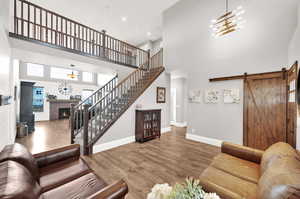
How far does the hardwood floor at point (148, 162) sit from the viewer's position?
2141mm

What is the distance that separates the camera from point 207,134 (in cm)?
404

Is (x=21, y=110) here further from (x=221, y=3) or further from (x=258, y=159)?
(x=221, y=3)

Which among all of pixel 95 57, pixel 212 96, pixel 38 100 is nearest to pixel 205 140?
pixel 212 96

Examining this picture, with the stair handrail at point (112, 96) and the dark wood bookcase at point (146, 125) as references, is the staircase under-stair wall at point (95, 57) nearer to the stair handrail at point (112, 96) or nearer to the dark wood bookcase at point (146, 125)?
the stair handrail at point (112, 96)

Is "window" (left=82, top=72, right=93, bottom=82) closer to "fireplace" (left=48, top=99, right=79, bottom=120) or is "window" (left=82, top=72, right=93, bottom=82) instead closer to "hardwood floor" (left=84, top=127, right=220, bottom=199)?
"fireplace" (left=48, top=99, right=79, bottom=120)

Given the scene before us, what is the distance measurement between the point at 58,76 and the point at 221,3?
Answer: 32.3ft

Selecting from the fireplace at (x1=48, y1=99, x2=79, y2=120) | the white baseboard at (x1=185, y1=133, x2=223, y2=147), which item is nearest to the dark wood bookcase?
the white baseboard at (x1=185, y1=133, x2=223, y2=147)

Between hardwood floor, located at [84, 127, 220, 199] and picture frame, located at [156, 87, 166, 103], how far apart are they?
6.19 feet

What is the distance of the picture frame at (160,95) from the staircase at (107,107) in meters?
0.51

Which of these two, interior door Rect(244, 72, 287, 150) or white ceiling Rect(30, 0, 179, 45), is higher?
white ceiling Rect(30, 0, 179, 45)

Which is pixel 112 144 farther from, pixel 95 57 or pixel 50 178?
pixel 95 57

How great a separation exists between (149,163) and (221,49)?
384 cm

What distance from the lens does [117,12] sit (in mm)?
5523

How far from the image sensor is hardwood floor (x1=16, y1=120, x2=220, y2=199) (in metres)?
2.14
